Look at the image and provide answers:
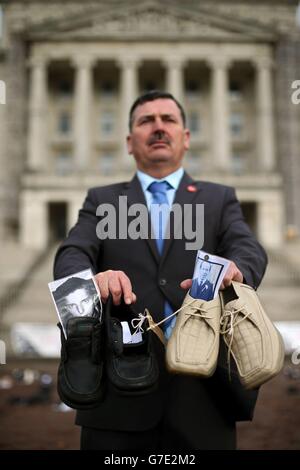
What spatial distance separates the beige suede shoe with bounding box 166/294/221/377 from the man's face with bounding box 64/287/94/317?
0.51m

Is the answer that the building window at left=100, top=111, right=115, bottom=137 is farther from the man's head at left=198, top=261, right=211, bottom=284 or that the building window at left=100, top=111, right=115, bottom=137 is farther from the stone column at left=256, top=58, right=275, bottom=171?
the man's head at left=198, top=261, right=211, bottom=284

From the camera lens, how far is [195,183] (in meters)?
4.34

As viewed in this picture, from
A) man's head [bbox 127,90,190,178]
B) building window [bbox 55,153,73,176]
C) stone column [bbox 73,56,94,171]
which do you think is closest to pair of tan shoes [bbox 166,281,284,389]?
man's head [bbox 127,90,190,178]

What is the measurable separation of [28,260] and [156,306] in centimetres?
3549

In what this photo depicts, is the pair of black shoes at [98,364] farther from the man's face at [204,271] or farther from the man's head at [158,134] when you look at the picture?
the man's head at [158,134]

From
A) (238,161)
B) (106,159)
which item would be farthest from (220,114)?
(106,159)

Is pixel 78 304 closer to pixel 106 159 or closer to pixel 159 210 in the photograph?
pixel 159 210

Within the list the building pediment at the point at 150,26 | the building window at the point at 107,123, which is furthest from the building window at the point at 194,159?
the building pediment at the point at 150,26

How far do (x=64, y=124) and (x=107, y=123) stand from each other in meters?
4.74

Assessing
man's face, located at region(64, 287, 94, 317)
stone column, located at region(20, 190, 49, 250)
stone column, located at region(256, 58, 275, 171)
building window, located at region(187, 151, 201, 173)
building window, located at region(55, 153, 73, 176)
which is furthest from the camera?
building window, located at region(55, 153, 73, 176)

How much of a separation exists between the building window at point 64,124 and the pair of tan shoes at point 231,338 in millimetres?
58671

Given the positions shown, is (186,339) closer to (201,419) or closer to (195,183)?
(201,419)

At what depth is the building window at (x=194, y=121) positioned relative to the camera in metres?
59.3

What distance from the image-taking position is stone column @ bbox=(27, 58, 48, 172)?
54.3 meters
